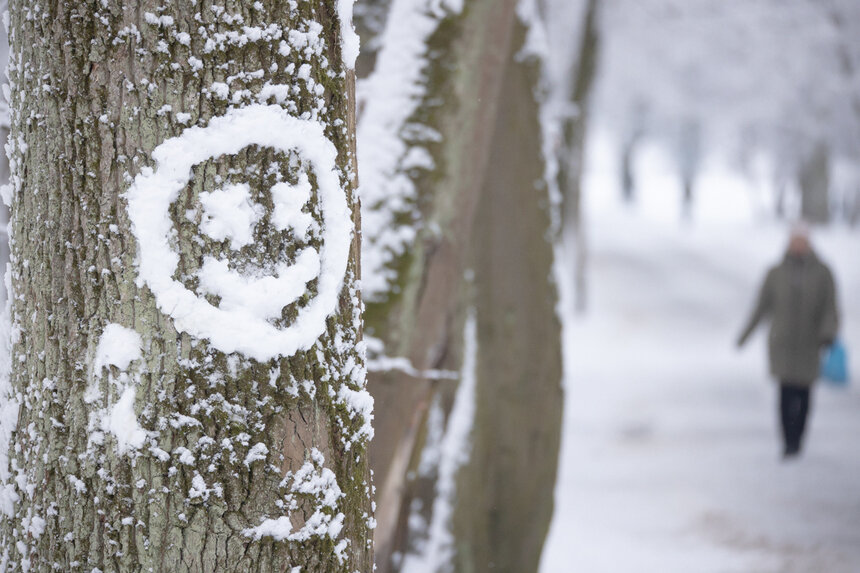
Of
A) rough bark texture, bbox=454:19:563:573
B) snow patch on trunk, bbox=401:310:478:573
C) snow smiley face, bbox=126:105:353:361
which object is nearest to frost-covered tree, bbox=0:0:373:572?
snow smiley face, bbox=126:105:353:361

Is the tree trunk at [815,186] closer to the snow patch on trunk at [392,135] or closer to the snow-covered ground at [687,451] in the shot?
the snow-covered ground at [687,451]

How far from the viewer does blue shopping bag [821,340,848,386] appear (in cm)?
825

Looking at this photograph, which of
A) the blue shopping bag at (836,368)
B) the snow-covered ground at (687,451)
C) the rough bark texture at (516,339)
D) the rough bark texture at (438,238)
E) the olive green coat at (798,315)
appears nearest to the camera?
the rough bark texture at (438,238)

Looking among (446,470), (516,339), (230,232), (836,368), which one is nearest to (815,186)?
(836,368)

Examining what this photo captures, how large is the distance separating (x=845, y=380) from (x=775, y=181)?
23503 mm

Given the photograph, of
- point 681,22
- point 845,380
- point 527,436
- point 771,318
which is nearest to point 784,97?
point 681,22

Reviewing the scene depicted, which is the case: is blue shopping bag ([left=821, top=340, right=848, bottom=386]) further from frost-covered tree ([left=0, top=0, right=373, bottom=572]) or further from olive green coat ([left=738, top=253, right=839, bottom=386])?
frost-covered tree ([left=0, top=0, right=373, bottom=572])

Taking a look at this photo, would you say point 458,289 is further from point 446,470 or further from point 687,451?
point 687,451

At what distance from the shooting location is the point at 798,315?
5.98m

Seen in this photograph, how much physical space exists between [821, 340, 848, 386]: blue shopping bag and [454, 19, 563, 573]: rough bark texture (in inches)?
246

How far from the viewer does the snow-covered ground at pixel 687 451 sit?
4.41 m

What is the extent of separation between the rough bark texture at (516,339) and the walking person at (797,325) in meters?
3.27

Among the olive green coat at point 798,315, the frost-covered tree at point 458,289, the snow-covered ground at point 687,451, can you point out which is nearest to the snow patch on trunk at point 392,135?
the frost-covered tree at point 458,289

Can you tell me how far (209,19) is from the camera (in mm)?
1188
